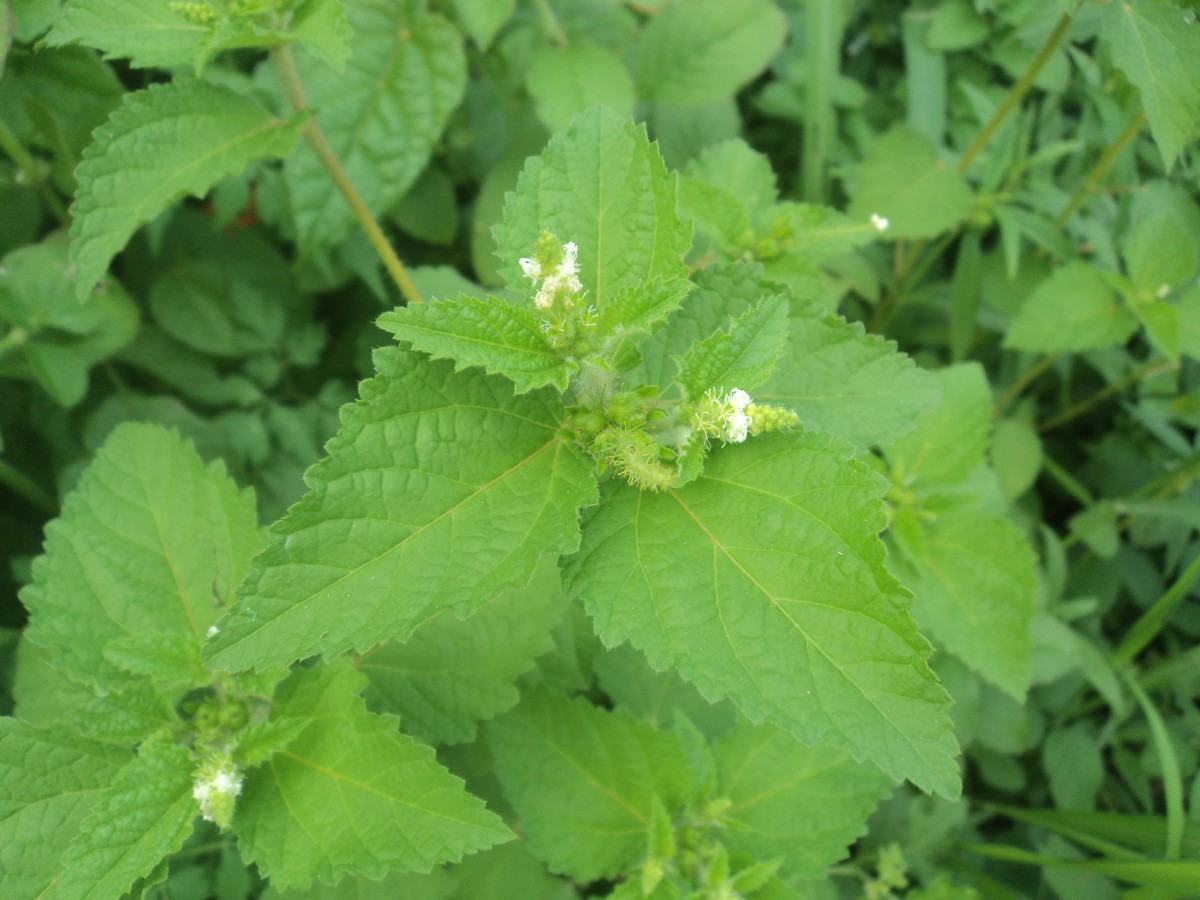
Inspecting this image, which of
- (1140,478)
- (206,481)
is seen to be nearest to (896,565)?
(1140,478)

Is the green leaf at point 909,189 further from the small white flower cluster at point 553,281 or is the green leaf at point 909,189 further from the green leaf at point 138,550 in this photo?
the green leaf at point 138,550

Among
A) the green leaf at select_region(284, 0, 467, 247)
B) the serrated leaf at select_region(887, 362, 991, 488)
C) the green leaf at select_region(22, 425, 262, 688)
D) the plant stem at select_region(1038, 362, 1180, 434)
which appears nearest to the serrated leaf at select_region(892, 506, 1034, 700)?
the serrated leaf at select_region(887, 362, 991, 488)

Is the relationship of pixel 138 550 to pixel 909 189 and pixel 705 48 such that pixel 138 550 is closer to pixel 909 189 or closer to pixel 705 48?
pixel 705 48

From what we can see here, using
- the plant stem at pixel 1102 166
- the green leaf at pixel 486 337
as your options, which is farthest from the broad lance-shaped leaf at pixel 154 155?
the plant stem at pixel 1102 166

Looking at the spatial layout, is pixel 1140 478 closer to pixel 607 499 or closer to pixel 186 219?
pixel 607 499

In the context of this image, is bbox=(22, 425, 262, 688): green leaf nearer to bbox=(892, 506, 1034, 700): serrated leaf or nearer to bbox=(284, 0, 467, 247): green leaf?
bbox=(284, 0, 467, 247): green leaf

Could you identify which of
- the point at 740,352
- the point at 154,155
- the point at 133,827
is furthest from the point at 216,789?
the point at 154,155
